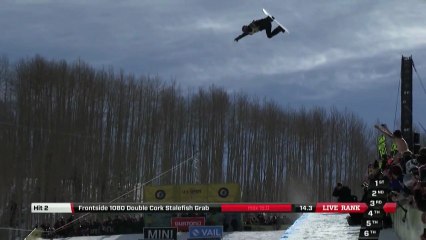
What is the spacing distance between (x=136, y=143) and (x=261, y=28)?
49286 millimetres

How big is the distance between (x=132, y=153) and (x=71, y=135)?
5886mm

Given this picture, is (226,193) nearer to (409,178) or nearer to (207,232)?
(207,232)

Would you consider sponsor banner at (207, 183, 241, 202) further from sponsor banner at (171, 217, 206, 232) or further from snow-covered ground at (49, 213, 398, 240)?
snow-covered ground at (49, 213, 398, 240)

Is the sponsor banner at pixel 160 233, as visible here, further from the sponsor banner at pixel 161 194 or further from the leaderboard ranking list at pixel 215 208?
the sponsor banner at pixel 161 194

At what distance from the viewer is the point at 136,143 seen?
62.9 meters

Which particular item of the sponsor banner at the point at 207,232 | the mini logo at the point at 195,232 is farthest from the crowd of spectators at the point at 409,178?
the mini logo at the point at 195,232

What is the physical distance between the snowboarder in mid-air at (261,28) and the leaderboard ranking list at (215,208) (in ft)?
13.8

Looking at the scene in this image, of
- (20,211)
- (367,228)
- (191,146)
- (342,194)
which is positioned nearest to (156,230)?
Result: (342,194)

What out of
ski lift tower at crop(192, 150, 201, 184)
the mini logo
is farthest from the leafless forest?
the mini logo

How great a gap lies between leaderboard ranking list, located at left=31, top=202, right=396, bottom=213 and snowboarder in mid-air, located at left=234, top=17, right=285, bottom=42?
13.8ft

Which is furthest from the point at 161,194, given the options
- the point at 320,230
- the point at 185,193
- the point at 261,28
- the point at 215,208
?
the point at 261,28

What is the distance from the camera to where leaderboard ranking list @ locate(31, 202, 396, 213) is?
16172 millimetres

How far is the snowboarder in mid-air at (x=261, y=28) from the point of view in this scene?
14273mm

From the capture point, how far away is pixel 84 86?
6169cm
